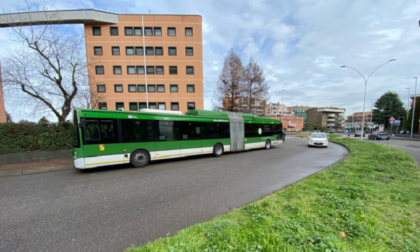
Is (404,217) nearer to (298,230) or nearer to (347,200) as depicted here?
(347,200)

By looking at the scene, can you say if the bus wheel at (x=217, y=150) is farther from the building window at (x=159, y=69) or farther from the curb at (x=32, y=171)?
the building window at (x=159, y=69)

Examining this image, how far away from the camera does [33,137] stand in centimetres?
905

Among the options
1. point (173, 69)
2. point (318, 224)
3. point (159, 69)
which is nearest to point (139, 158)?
point (318, 224)

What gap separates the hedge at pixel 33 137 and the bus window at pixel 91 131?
2.66 meters

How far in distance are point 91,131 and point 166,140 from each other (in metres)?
3.36

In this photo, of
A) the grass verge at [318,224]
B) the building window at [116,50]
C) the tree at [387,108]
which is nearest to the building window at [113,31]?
the building window at [116,50]

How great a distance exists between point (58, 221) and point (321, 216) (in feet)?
17.1

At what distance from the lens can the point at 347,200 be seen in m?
3.36

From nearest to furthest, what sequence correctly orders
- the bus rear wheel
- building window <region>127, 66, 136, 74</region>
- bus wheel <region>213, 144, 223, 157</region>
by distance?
bus wheel <region>213, 144, 223, 157</region> < the bus rear wheel < building window <region>127, 66, 136, 74</region>

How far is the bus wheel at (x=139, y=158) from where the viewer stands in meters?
7.67

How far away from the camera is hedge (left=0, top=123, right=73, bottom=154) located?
28.0 feet

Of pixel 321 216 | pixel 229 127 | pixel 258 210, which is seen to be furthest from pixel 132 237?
pixel 229 127

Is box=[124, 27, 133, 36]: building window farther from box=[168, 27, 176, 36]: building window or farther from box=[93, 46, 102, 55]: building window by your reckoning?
box=[168, 27, 176, 36]: building window

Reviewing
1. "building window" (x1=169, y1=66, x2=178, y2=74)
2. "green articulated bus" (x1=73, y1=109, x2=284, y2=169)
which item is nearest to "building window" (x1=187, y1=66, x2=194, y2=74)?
"building window" (x1=169, y1=66, x2=178, y2=74)
